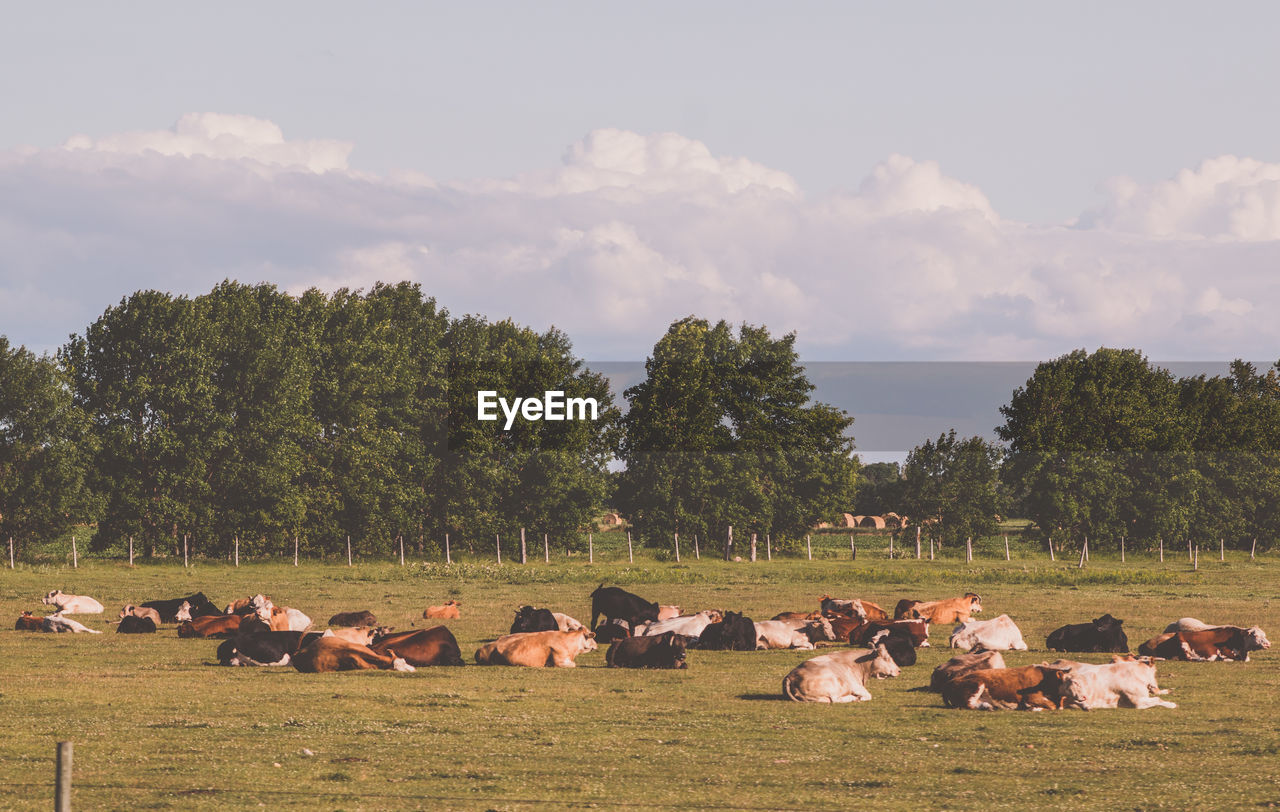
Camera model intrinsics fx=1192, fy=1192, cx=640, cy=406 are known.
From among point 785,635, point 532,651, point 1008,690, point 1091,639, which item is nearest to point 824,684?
point 1008,690

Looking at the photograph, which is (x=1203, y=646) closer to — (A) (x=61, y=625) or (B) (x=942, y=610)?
(B) (x=942, y=610)

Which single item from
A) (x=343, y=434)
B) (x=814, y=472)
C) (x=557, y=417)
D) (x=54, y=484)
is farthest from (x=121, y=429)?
(x=814, y=472)

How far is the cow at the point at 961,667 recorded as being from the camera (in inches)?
875

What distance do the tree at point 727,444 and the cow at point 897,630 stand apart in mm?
61009

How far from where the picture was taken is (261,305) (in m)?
92.5

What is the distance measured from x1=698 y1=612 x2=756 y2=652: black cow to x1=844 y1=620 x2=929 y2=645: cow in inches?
106

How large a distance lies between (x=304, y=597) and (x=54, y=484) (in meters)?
38.0

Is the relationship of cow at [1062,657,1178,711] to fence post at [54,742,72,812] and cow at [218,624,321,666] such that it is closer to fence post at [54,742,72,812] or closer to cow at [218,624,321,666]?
cow at [218,624,321,666]

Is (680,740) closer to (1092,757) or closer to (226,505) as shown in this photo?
(1092,757)

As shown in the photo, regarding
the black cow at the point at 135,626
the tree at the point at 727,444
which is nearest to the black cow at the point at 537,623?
the black cow at the point at 135,626

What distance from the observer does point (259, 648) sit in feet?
85.7

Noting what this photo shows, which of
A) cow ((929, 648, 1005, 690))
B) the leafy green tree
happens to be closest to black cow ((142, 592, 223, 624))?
cow ((929, 648, 1005, 690))

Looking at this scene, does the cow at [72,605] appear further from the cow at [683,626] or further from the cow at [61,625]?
the cow at [683,626]

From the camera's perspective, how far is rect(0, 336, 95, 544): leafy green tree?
74875 mm
